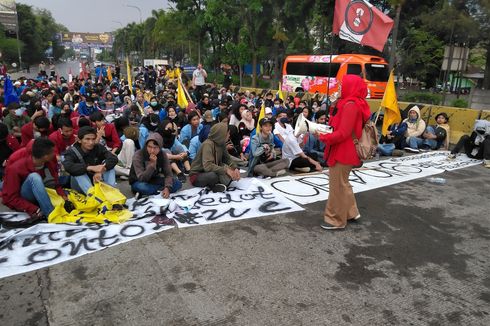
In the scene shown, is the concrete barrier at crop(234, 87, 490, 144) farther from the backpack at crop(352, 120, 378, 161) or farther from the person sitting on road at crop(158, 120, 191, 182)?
the person sitting on road at crop(158, 120, 191, 182)

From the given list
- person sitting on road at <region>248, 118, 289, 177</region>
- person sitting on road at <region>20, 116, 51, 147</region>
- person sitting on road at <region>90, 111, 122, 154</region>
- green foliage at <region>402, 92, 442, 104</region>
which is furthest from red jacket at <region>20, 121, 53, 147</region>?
green foliage at <region>402, 92, 442, 104</region>

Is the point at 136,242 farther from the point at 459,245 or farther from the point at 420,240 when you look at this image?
the point at 459,245

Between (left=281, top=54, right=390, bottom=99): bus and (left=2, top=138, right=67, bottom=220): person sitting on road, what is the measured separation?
1318 cm

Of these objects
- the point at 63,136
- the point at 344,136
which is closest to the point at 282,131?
the point at 344,136

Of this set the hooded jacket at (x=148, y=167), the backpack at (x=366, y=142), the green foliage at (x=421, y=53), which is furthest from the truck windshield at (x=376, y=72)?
the hooded jacket at (x=148, y=167)

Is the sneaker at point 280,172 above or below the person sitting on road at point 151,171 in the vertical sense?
below

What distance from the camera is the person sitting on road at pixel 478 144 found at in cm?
888

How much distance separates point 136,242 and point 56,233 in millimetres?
937

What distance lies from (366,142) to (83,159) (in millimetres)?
3727

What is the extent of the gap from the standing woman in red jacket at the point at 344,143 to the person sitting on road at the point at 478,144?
19.1ft

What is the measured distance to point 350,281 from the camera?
11.6ft

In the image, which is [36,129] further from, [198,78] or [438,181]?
[198,78]

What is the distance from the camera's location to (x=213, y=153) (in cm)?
605

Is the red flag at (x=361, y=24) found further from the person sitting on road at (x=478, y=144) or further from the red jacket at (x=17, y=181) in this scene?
the red jacket at (x=17, y=181)
